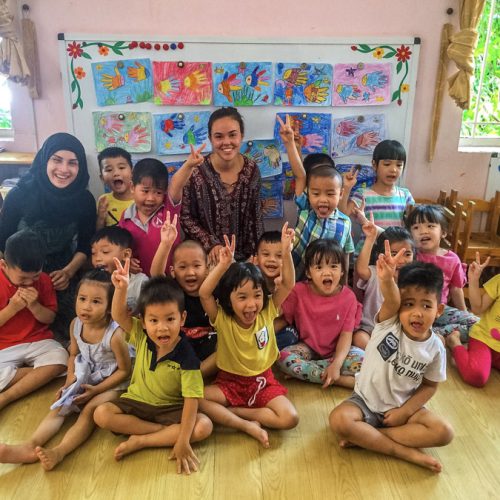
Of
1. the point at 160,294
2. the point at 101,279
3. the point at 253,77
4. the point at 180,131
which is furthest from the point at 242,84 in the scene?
the point at 160,294

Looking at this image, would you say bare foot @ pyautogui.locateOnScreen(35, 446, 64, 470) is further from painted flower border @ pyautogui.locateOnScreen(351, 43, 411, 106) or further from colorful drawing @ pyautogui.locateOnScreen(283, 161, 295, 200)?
painted flower border @ pyautogui.locateOnScreen(351, 43, 411, 106)

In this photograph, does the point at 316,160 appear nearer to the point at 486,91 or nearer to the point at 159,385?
the point at 486,91

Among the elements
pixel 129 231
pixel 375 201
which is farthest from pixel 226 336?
pixel 375 201

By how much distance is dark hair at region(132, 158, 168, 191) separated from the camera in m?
2.30

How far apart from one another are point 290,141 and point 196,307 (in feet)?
2.95

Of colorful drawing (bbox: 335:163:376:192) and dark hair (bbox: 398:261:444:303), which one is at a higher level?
colorful drawing (bbox: 335:163:376:192)

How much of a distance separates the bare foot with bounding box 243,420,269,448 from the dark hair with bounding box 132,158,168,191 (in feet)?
3.74

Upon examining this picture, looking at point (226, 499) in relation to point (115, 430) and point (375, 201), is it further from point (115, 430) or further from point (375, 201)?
point (375, 201)

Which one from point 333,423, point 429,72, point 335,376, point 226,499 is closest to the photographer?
point 226,499

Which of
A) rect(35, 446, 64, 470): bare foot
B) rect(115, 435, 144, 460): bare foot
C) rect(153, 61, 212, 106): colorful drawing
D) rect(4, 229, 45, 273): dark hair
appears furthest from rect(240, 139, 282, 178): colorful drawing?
rect(35, 446, 64, 470): bare foot

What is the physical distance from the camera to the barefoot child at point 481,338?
2.11 meters

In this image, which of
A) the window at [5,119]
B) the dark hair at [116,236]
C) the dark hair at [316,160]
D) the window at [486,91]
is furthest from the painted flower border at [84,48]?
the window at [486,91]

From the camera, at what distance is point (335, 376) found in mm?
2049

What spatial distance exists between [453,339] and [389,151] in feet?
3.28
